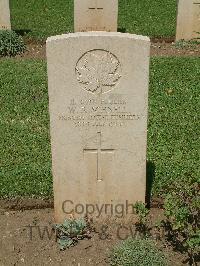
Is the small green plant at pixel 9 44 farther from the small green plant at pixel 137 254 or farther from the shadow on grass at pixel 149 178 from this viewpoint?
the small green plant at pixel 137 254

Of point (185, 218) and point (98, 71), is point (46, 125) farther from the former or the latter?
point (185, 218)

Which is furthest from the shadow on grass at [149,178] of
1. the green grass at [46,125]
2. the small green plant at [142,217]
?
the small green plant at [142,217]

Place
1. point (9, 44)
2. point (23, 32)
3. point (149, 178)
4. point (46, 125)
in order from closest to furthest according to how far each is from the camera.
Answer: point (149, 178)
point (46, 125)
point (9, 44)
point (23, 32)

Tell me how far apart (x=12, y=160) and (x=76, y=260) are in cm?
194

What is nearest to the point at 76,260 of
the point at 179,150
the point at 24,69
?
the point at 179,150

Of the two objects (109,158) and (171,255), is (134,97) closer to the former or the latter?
(109,158)

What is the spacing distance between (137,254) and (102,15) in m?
7.20

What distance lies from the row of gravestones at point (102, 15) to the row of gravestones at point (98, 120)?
247 inches

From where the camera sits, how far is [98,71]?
4078mm

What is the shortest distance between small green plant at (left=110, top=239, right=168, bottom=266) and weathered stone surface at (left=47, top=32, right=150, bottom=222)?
1.81 ft

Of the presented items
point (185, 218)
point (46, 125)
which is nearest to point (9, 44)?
point (46, 125)

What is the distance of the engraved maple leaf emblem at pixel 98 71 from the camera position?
3990mm

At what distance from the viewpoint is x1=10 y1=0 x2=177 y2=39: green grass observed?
1168 centimetres

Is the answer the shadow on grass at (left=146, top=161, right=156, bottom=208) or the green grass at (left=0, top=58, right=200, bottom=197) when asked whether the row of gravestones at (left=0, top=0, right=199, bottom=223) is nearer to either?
the shadow on grass at (left=146, top=161, right=156, bottom=208)
